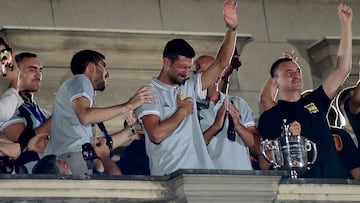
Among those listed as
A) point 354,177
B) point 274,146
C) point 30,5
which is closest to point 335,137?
point 354,177

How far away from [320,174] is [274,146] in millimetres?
623

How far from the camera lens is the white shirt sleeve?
937 centimetres

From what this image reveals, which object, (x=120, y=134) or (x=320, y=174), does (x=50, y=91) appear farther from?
(x=320, y=174)

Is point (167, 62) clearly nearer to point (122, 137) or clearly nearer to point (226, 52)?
point (226, 52)

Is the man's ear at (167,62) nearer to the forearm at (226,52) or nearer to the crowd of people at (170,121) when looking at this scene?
the crowd of people at (170,121)

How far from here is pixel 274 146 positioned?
32.3 feet

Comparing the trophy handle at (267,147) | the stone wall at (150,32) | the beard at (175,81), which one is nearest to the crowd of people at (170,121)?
the beard at (175,81)

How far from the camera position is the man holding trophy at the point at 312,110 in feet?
33.8

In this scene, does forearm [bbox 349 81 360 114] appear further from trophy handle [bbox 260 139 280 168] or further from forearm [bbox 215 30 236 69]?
forearm [bbox 215 30 236 69]

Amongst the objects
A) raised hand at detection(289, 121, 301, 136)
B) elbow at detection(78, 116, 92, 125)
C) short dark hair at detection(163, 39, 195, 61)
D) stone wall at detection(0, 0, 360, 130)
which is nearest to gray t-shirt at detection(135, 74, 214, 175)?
short dark hair at detection(163, 39, 195, 61)

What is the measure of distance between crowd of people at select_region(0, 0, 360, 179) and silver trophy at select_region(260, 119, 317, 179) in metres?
0.33

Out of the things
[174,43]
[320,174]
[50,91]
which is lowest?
[320,174]

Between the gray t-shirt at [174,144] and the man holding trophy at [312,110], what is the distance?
2.94 feet

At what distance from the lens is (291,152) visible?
978 cm
